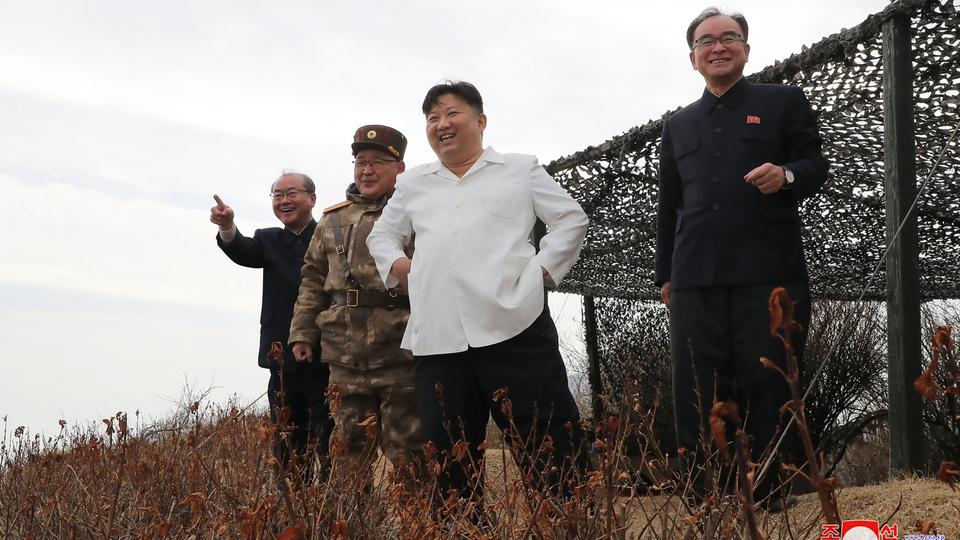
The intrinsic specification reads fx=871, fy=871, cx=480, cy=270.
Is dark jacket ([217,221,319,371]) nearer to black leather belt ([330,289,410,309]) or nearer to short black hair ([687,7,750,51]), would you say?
black leather belt ([330,289,410,309])

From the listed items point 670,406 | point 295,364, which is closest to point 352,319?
point 295,364

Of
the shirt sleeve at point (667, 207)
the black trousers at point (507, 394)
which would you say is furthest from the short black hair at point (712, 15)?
the black trousers at point (507, 394)

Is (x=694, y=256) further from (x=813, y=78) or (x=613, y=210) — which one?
(x=613, y=210)

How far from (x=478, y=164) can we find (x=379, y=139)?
0.85 metres

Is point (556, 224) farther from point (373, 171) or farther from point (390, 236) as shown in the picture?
point (373, 171)

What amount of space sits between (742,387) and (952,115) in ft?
5.37

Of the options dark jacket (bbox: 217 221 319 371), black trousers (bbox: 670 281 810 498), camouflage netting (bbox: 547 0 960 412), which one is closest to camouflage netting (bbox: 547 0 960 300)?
camouflage netting (bbox: 547 0 960 412)

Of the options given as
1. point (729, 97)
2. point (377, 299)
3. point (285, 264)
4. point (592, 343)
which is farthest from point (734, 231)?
point (592, 343)

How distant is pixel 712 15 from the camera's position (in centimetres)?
354

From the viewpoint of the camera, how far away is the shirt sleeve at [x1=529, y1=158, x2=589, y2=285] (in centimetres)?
322

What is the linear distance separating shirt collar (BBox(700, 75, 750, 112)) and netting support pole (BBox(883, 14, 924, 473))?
629 mm

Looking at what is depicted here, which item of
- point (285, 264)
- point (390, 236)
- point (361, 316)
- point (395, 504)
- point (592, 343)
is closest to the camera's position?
point (395, 504)

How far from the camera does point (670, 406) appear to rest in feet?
28.7

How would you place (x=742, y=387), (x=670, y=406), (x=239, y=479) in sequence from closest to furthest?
(x=239, y=479), (x=742, y=387), (x=670, y=406)
